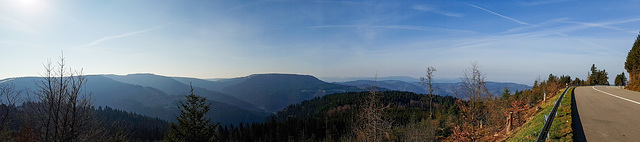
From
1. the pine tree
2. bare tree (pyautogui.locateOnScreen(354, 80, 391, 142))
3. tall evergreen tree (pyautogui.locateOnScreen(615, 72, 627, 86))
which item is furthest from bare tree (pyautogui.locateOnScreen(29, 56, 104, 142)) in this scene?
tall evergreen tree (pyautogui.locateOnScreen(615, 72, 627, 86))

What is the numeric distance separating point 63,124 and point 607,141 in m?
29.4

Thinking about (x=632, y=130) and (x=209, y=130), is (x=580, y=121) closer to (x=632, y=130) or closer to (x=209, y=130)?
(x=632, y=130)

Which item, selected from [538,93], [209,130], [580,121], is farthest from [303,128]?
[580,121]

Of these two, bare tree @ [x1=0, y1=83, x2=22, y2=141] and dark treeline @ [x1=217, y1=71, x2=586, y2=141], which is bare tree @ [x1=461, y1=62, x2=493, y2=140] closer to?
dark treeline @ [x1=217, y1=71, x2=586, y2=141]

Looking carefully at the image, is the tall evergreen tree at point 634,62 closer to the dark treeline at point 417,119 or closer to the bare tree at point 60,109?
the dark treeline at point 417,119

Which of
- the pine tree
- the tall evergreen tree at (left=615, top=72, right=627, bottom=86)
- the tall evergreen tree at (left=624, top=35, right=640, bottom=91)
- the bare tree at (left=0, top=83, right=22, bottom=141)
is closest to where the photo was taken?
the pine tree

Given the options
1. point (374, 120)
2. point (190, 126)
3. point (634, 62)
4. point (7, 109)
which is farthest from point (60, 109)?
point (634, 62)

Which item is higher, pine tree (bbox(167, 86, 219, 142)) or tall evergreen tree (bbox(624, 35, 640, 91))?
tall evergreen tree (bbox(624, 35, 640, 91))

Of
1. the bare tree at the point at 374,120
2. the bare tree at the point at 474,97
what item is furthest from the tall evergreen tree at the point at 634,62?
the bare tree at the point at 374,120

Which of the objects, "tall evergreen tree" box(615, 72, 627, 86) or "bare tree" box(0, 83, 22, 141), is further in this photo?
"tall evergreen tree" box(615, 72, 627, 86)

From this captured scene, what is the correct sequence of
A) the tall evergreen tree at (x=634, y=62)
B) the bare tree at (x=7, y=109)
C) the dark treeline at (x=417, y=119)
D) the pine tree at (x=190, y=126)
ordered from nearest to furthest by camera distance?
the dark treeline at (x=417, y=119), the pine tree at (x=190, y=126), the bare tree at (x=7, y=109), the tall evergreen tree at (x=634, y=62)

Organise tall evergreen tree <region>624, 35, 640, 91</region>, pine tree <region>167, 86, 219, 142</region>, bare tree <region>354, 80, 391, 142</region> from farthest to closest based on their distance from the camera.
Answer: tall evergreen tree <region>624, 35, 640, 91</region> → pine tree <region>167, 86, 219, 142</region> → bare tree <region>354, 80, 391, 142</region>

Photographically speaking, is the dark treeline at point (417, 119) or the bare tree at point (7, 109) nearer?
the dark treeline at point (417, 119)

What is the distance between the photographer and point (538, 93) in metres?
31.1
